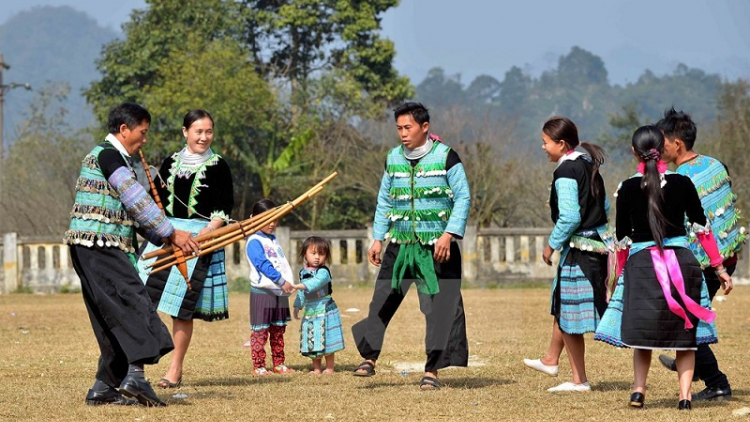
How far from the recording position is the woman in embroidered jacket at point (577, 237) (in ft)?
28.9

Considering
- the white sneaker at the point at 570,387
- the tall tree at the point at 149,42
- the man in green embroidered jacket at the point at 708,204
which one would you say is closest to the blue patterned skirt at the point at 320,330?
the white sneaker at the point at 570,387

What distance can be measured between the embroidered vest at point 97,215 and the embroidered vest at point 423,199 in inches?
83.4

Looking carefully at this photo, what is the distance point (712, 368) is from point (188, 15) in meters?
32.0

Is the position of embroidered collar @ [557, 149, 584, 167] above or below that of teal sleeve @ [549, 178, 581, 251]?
above

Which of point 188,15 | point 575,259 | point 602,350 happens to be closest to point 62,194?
point 188,15

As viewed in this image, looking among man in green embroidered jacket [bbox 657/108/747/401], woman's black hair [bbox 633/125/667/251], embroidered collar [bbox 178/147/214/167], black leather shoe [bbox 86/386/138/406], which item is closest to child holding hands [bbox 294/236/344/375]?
embroidered collar [bbox 178/147/214/167]

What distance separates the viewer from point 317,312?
1038 centimetres

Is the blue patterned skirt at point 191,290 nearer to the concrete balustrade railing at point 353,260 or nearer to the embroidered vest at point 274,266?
the embroidered vest at point 274,266

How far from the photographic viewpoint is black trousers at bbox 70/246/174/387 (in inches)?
312

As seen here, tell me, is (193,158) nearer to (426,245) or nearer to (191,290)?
(191,290)

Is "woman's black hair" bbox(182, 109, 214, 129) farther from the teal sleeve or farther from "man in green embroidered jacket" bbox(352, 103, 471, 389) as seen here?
the teal sleeve

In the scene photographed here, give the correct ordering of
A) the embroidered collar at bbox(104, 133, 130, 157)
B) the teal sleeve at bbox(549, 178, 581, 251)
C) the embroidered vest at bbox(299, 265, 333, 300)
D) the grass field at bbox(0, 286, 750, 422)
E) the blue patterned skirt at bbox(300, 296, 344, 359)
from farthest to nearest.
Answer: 1. the embroidered vest at bbox(299, 265, 333, 300)
2. the blue patterned skirt at bbox(300, 296, 344, 359)
3. the teal sleeve at bbox(549, 178, 581, 251)
4. the embroidered collar at bbox(104, 133, 130, 157)
5. the grass field at bbox(0, 286, 750, 422)

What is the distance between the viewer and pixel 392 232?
30.8 feet

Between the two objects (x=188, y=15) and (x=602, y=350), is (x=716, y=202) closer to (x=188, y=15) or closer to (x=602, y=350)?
(x=602, y=350)
